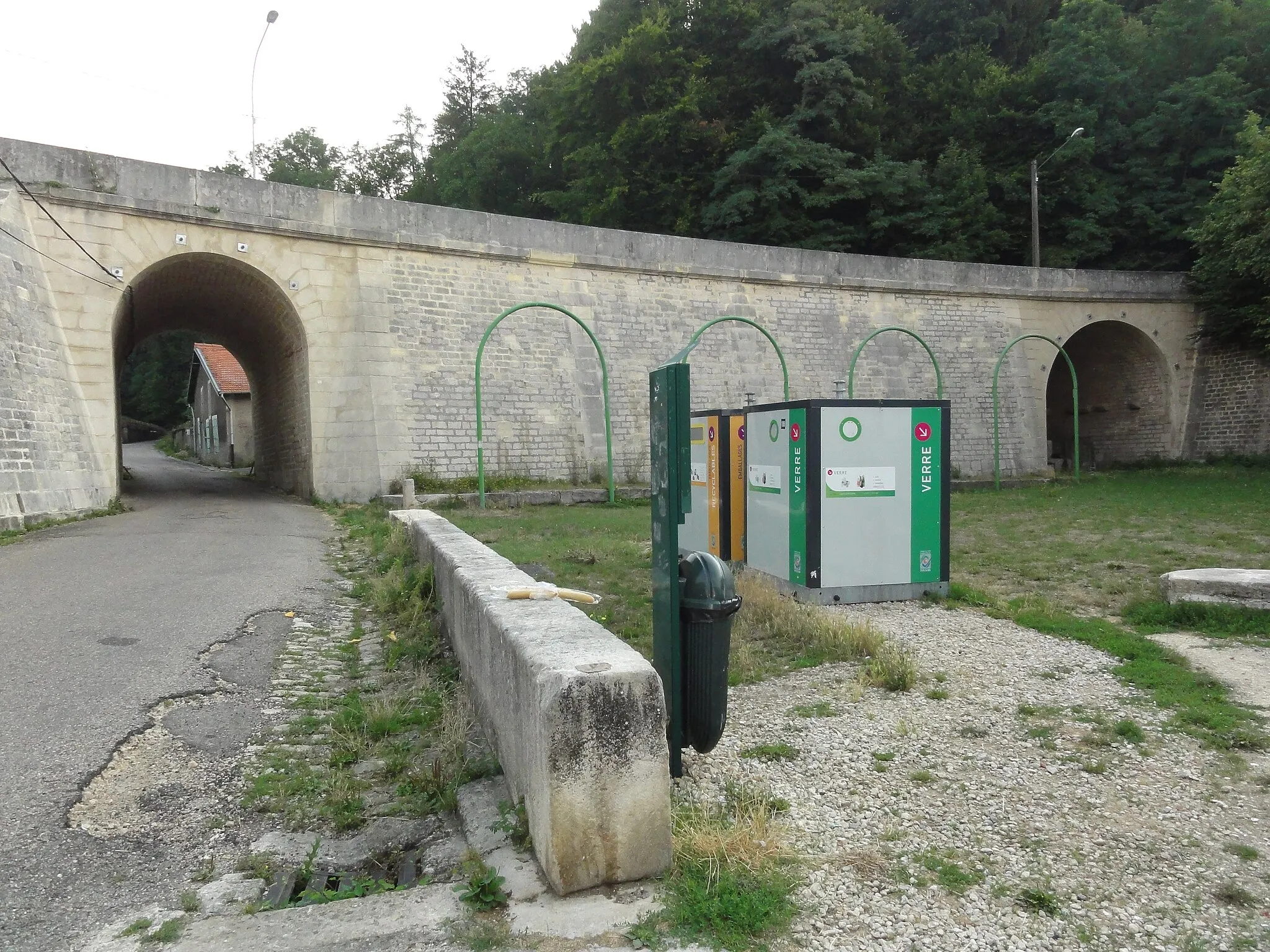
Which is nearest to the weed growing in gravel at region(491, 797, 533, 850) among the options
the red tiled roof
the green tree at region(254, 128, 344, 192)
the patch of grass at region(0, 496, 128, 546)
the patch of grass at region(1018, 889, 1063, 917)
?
the patch of grass at region(1018, 889, 1063, 917)

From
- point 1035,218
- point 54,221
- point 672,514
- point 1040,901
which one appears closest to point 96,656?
point 672,514

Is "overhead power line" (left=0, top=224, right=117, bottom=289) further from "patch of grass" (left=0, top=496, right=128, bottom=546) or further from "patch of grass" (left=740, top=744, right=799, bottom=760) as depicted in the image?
"patch of grass" (left=740, top=744, right=799, bottom=760)

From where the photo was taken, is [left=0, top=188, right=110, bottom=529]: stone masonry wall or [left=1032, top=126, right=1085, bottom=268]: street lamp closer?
[left=0, top=188, right=110, bottom=529]: stone masonry wall

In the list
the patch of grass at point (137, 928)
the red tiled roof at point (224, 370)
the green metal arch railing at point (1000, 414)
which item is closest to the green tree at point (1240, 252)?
the green metal arch railing at point (1000, 414)

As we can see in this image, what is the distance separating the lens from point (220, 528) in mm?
11336

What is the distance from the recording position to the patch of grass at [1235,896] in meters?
2.48

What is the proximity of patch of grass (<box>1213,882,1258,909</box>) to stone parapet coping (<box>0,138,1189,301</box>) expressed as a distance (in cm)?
1587

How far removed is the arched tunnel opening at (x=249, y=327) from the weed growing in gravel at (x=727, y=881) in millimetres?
14554

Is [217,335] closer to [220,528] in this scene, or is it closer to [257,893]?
[220,528]

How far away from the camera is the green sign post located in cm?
323

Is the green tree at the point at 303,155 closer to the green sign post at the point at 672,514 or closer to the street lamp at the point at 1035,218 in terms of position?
the street lamp at the point at 1035,218

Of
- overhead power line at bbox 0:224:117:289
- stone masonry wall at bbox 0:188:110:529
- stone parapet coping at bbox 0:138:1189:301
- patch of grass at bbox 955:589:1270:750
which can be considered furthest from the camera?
stone parapet coping at bbox 0:138:1189:301

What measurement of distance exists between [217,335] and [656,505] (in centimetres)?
2082

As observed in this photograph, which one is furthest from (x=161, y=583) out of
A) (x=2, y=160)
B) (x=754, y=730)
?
(x=2, y=160)
